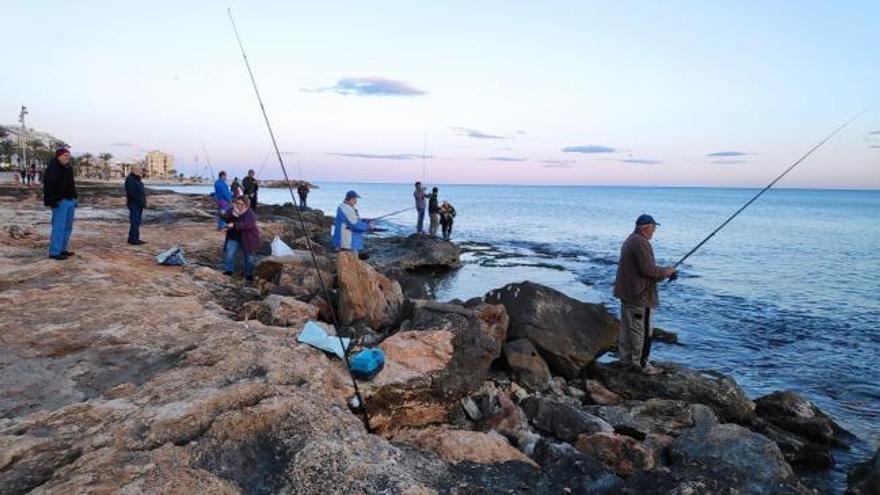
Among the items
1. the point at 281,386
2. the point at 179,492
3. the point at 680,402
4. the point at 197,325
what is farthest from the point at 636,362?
the point at 179,492

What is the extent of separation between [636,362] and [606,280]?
1185cm

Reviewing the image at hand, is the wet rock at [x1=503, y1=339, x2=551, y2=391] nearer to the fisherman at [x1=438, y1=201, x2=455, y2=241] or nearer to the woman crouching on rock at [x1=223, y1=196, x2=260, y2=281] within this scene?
the woman crouching on rock at [x1=223, y1=196, x2=260, y2=281]

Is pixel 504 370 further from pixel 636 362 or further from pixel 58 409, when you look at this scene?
pixel 58 409

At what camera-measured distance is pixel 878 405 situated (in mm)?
8828

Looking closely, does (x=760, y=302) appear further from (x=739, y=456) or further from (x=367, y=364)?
(x=367, y=364)

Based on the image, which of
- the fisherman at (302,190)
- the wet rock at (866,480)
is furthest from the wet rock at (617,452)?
the fisherman at (302,190)

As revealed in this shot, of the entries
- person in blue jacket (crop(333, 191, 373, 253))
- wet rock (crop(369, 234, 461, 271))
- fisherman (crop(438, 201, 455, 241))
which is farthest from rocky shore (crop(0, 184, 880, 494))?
fisherman (crop(438, 201, 455, 241))

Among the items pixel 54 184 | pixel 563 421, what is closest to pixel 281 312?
pixel 563 421

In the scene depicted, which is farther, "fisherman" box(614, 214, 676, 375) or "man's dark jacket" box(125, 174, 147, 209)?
"man's dark jacket" box(125, 174, 147, 209)

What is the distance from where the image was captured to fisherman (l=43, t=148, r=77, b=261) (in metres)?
9.04

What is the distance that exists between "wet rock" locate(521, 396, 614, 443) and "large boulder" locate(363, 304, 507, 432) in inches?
33.3

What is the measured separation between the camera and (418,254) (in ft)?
67.2

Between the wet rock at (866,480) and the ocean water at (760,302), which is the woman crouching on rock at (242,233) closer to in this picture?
the ocean water at (760,302)

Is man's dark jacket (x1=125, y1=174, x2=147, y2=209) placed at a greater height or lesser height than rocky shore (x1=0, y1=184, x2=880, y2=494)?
greater
